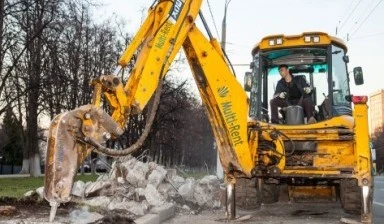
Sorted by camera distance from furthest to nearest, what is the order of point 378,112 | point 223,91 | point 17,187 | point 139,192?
point 378,112 → point 17,187 → point 139,192 → point 223,91

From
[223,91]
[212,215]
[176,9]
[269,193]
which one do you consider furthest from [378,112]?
[176,9]

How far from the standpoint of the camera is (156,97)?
23.0ft

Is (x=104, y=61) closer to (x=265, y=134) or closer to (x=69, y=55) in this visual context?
(x=69, y=55)

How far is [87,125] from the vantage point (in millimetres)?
6051

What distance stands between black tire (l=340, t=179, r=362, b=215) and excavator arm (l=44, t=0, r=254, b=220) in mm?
1906

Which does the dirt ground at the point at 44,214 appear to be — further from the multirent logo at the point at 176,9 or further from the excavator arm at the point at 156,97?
the multirent logo at the point at 176,9

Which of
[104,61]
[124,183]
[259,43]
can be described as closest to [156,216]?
[124,183]

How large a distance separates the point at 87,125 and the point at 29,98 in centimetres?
2595

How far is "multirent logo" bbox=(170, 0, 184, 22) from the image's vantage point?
752 cm

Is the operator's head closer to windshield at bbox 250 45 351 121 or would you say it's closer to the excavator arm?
windshield at bbox 250 45 351 121

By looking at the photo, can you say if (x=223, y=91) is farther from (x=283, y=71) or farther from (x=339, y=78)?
(x=339, y=78)

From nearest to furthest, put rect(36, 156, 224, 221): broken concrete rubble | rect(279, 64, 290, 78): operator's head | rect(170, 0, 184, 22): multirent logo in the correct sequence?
rect(170, 0, 184, 22): multirent logo → rect(36, 156, 224, 221): broken concrete rubble → rect(279, 64, 290, 78): operator's head

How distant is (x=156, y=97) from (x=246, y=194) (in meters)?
4.24

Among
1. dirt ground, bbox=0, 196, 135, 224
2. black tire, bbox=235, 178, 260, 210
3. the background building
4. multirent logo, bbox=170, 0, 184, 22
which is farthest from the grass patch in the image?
the background building
